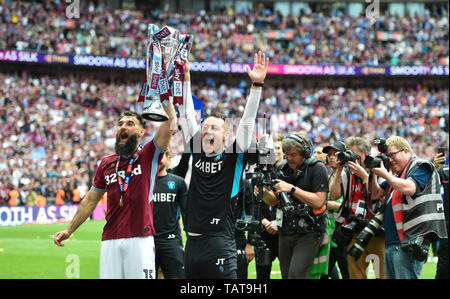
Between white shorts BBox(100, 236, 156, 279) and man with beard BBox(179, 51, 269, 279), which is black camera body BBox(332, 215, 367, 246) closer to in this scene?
man with beard BBox(179, 51, 269, 279)

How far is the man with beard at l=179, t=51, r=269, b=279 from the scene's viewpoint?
501cm

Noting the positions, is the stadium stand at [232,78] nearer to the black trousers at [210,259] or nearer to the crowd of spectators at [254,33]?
the crowd of spectators at [254,33]

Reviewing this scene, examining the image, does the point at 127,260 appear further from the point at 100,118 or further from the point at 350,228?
the point at 100,118

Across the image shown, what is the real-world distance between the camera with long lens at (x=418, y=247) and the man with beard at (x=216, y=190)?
1769 mm

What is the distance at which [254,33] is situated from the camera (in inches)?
1548

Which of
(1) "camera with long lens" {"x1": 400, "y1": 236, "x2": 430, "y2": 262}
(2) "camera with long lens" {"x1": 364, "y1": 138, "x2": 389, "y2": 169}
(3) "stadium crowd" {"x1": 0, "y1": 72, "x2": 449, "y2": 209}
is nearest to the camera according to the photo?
Answer: (2) "camera with long lens" {"x1": 364, "y1": 138, "x2": 389, "y2": 169}

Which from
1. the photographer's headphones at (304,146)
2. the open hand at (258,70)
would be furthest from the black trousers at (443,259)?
the open hand at (258,70)

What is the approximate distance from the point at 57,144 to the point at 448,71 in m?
23.7

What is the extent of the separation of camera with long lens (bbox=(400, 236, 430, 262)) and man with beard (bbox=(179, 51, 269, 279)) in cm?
177

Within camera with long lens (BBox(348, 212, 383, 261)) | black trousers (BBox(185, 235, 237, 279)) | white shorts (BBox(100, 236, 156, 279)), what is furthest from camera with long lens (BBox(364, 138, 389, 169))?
white shorts (BBox(100, 236, 156, 279))

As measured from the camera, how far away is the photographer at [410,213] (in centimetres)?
560

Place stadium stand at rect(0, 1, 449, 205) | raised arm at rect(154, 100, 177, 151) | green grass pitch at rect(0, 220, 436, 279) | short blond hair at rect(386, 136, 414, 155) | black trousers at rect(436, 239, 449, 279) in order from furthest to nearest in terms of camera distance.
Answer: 1. stadium stand at rect(0, 1, 449, 205)
2. green grass pitch at rect(0, 220, 436, 279)
3. black trousers at rect(436, 239, 449, 279)
4. short blond hair at rect(386, 136, 414, 155)
5. raised arm at rect(154, 100, 177, 151)

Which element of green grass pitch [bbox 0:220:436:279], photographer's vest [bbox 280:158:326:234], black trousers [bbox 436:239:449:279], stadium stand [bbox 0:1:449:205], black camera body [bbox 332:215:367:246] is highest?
stadium stand [bbox 0:1:449:205]

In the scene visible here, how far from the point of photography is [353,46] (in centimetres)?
3825
